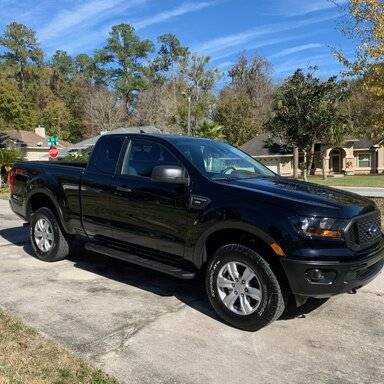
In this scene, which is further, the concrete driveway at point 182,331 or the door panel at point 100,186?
the door panel at point 100,186

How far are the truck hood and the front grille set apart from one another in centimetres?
7

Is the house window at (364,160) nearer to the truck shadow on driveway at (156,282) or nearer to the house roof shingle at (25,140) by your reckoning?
the house roof shingle at (25,140)

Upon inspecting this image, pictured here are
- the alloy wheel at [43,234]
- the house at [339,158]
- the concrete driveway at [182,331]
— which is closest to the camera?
the concrete driveway at [182,331]

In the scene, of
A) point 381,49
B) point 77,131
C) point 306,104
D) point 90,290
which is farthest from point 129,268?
point 77,131

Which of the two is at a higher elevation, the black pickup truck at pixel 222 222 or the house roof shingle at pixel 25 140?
the house roof shingle at pixel 25 140

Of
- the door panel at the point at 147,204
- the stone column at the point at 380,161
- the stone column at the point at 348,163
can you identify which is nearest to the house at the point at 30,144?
the stone column at the point at 348,163

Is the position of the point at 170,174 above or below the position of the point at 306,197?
above

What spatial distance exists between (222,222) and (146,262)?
115 centimetres

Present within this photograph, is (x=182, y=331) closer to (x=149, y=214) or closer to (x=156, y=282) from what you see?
(x=149, y=214)

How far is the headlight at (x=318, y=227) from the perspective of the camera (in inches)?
168

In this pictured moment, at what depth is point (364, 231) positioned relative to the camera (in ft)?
15.0

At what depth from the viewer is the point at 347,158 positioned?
48.4m

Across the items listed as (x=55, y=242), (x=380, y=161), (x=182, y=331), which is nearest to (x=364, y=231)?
(x=182, y=331)

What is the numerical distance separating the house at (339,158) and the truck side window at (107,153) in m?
40.3
